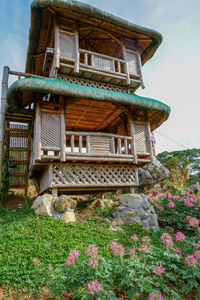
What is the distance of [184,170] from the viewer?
1944cm

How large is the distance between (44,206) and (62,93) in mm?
3600

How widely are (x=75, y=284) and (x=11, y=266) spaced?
61.7 inches

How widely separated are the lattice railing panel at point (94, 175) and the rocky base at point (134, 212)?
0.67 meters

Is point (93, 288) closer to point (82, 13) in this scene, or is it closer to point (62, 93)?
point (62, 93)

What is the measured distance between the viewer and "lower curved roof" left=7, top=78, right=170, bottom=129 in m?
6.11

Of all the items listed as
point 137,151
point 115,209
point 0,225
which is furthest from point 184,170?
point 0,225

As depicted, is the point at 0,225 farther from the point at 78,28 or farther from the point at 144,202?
the point at 78,28

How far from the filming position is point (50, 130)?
670cm

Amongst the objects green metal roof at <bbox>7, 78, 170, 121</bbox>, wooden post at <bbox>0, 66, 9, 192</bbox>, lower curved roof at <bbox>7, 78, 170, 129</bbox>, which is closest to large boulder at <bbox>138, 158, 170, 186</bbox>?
lower curved roof at <bbox>7, 78, 170, 129</bbox>

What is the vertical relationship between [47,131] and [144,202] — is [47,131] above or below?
above

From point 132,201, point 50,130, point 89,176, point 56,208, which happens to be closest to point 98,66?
point 50,130

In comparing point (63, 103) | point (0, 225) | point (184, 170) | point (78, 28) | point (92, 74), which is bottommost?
point (0, 225)

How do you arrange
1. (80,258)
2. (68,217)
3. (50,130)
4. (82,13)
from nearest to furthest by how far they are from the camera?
(80,258) < (68,217) < (50,130) < (82,13)

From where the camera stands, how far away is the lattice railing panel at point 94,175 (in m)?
6.79
